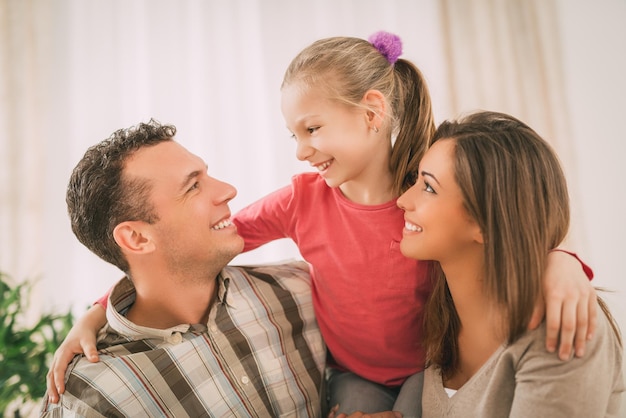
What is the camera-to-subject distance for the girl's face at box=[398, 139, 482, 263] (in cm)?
133

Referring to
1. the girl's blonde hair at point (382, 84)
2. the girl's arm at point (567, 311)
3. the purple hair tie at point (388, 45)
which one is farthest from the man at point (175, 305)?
the girl's arm at point (567, 311)

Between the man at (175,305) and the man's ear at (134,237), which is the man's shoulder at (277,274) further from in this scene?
the man's ear at (134,237)

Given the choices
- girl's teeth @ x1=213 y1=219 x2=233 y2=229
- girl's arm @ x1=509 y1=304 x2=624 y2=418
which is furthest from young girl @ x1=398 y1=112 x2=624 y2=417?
girl's teeth @ x1=213 y1=219 x2=233 y2=229

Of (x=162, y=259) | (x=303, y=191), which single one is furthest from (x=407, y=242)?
(x=162, y=259)

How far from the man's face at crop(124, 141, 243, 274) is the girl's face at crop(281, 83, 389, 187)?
0.35 m

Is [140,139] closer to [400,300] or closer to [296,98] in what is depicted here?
[296,98]

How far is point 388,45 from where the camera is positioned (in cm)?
163

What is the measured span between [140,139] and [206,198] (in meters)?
0.29

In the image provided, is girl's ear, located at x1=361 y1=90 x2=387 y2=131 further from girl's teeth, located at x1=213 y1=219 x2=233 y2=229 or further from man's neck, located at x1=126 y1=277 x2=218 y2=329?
man's neck, located at x1=126 y1=277 x2=218 y2=329

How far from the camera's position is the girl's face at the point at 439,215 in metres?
1.33

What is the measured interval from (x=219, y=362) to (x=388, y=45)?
1.13 metres

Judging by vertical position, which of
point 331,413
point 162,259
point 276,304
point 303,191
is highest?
point 303,191

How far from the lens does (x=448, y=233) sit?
135 centimetres

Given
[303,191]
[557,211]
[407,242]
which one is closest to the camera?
[557,211]
